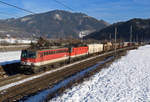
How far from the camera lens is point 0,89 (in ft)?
50.9

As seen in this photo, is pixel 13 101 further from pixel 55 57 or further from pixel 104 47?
pixel 104 47

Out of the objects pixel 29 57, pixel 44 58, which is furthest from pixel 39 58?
pixel 29 57

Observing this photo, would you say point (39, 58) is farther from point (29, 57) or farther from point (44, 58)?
point (29, 57)

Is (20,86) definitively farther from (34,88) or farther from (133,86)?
(133,86)

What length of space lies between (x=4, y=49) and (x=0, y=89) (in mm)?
40379

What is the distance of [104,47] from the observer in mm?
59906

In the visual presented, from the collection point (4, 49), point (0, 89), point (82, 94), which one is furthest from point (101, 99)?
point (4, 49)

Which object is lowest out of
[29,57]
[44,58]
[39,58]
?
[44,58]

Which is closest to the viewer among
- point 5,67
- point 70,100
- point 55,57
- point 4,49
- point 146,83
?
point 70,100

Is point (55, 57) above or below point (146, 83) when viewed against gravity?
above

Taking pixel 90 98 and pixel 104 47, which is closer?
pixel 90 98

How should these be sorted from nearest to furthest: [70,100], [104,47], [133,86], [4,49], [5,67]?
1. [70,100]
2. [133,86]
3. [5,67]
4. [4,49]
5. [104,47]

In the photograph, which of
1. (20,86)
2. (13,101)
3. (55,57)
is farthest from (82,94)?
(55,57)

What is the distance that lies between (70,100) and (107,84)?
18.6 ft
